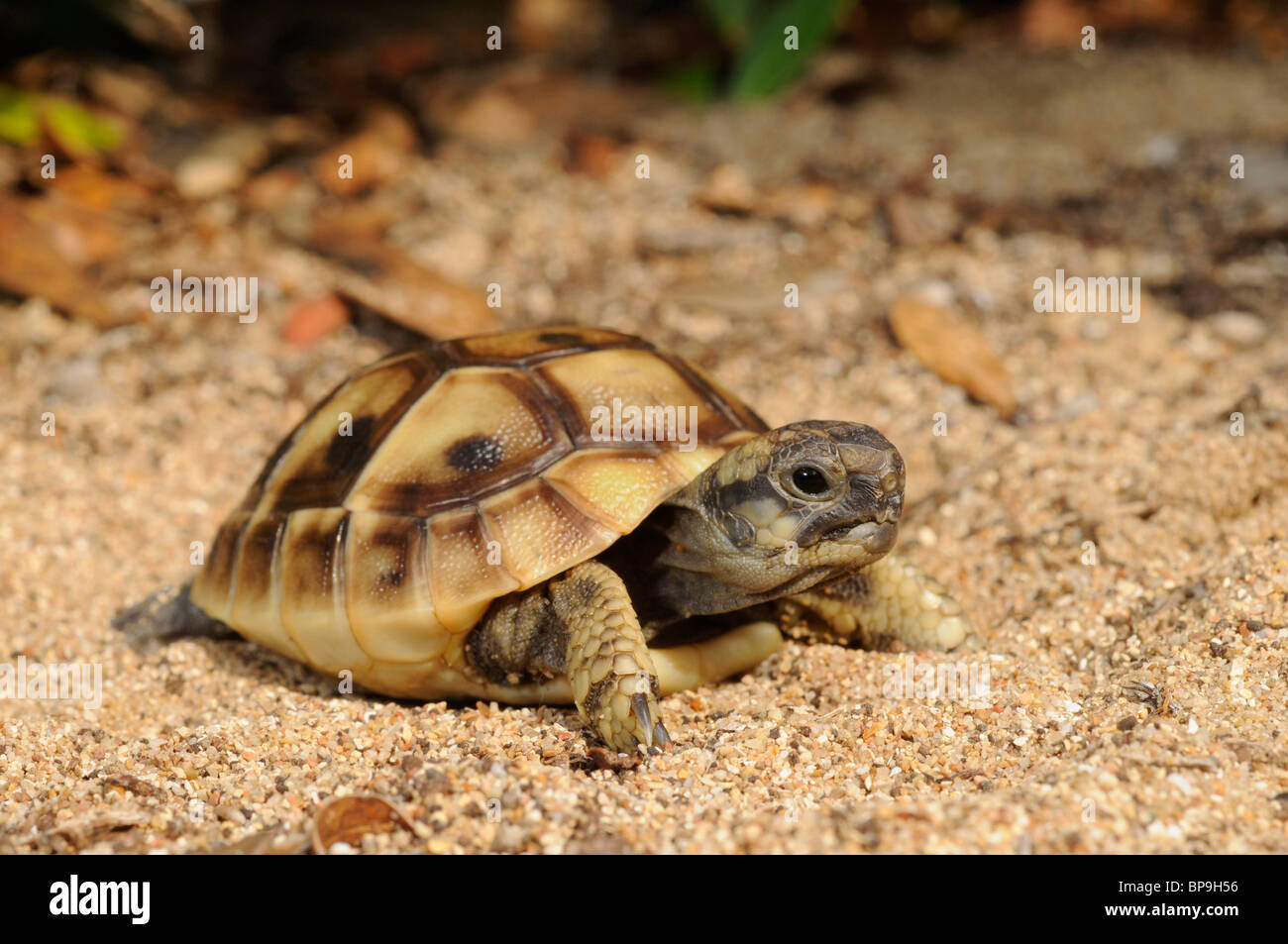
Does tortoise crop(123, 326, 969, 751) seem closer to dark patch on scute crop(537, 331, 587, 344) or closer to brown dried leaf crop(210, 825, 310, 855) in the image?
dark patch on scute crop(537, 331, 587, 344)

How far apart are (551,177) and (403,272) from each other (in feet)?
5.00

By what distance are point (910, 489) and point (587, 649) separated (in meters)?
1.96

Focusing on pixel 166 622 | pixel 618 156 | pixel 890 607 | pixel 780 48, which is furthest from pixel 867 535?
pixel 780 48

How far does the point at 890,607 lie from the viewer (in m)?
3.38

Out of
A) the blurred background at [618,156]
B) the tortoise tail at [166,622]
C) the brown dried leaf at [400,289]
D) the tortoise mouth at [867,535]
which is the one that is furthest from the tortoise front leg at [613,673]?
the blurred background at [618,156]

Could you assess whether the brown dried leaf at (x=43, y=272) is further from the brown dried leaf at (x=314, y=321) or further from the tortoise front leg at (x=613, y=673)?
the tortoise front leg at (x=613, y=673)

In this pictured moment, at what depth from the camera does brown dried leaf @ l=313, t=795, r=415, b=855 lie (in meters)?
2.31

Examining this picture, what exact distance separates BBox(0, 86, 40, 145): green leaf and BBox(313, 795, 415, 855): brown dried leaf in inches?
213

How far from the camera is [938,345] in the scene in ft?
16.8

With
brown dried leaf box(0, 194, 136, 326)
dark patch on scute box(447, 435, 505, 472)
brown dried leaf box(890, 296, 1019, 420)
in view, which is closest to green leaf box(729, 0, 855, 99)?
brown dried leaf box(890, 296, 1019, 420)

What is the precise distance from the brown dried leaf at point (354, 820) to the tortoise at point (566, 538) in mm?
584
